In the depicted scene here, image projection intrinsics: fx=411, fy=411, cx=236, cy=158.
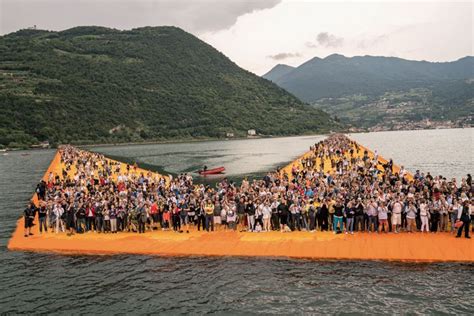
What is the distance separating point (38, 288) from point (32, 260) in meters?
3.68

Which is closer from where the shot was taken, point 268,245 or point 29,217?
point 268,245

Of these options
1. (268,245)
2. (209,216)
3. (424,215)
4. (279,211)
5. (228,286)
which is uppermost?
(279,211)

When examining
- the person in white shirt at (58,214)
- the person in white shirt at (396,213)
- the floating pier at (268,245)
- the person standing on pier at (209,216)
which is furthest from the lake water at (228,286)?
the person in white shirt at (58,214)

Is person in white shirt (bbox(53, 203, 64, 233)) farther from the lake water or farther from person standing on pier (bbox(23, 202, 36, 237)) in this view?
the lake water

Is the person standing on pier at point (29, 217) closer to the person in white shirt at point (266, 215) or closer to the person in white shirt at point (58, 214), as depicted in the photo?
the person in white shirt at point (58, 214)

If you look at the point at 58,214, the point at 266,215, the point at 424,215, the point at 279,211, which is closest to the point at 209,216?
the point at 266,215

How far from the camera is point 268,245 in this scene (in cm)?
1905

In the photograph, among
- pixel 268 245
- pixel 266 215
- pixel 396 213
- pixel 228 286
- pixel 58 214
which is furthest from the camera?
pixel 58 214

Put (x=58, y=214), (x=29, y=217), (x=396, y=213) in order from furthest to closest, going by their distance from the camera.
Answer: (x=58, y=214) → (x=29, y=217) → (x=396, y=213)

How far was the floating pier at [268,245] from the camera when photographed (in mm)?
17203

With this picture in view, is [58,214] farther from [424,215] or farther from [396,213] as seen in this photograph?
[424,215]

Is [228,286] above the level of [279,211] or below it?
below

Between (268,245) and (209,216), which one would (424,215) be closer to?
(268,245)

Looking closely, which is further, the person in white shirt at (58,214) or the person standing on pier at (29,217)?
the person in white shirt at (58,214)
